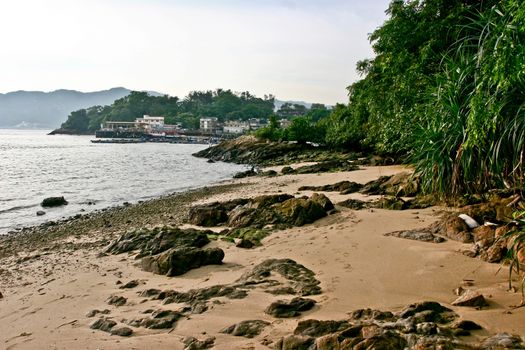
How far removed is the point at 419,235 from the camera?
316 inches

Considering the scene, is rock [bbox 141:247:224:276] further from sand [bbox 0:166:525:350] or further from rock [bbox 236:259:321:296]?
rock [bbox 236:259:321:296]

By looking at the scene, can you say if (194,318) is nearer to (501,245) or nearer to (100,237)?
(501,245)

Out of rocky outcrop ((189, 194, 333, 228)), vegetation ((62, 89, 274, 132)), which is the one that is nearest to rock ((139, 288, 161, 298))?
rocky outcrop ((189, 194, 333, 228))

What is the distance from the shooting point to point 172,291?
21.7 ft

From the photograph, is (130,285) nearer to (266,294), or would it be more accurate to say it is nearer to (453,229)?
(266,294)

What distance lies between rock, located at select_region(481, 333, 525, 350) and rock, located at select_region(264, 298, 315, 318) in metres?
2.07

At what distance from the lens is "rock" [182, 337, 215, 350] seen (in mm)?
4648

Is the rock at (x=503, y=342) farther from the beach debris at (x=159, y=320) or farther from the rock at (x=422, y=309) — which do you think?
the beach debris at (x=159, y=320)

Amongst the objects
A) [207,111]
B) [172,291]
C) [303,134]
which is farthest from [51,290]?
[207,111]

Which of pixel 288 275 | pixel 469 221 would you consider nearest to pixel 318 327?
pixel 288 275

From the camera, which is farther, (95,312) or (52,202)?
(52,202)

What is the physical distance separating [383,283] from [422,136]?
509 centimetres

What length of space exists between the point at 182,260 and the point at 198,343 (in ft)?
10.7

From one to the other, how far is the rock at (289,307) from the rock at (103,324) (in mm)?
2024
